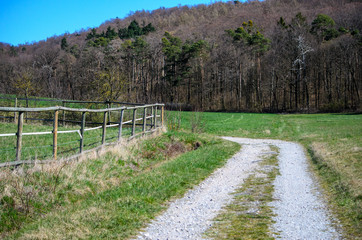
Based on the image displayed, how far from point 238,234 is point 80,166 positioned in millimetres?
5178

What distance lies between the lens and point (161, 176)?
8.95 metres

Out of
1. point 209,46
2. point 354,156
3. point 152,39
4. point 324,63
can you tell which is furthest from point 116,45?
point 354,156

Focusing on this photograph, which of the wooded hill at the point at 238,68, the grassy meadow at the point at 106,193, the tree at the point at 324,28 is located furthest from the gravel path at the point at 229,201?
the tree at the point at 324,28

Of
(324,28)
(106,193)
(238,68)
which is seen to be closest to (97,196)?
(106,193)

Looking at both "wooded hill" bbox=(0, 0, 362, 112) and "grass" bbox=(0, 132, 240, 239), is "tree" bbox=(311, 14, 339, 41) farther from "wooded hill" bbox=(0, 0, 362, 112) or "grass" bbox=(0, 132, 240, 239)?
"grass" bbox=(0, 132, 240, 239)

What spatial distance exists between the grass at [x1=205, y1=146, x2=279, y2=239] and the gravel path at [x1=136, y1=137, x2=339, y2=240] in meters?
0.16

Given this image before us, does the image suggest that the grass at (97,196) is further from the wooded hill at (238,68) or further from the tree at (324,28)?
the tree at (324,28)

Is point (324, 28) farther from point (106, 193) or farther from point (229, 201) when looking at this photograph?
point (106, 193)

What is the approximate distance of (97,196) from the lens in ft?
23.1

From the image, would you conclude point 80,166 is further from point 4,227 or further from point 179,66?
point 179,66

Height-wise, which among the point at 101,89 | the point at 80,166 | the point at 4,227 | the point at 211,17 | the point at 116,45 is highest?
the point at 211,17

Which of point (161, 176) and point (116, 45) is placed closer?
point (161, 176)

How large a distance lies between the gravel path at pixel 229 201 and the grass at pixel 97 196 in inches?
13.9

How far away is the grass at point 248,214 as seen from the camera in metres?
4.94
